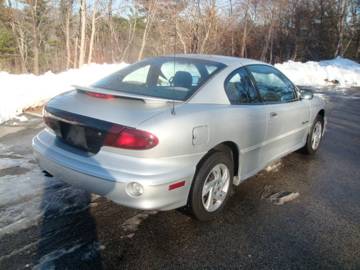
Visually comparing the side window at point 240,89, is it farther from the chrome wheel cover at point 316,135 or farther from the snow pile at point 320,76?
the snow pile at point 320,76

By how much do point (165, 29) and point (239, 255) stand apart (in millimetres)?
24124

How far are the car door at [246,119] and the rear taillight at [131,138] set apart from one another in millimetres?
972

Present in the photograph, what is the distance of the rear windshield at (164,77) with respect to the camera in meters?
3.46

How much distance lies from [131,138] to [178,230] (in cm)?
102

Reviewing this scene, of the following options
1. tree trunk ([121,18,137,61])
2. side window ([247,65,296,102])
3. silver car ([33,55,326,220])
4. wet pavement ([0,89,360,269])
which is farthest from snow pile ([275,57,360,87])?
tree trunk ([121,18,137,61])

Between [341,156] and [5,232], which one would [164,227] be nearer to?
[5,232]

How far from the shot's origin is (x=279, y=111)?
432cm

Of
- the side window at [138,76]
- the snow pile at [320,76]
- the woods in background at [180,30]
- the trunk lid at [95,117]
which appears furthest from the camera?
the woods in background at [180,30]

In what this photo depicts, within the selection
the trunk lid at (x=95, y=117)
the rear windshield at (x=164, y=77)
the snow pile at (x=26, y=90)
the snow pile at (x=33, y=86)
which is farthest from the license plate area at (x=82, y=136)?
the snow pile at (x=26, y=90)

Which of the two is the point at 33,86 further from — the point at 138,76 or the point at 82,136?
the point at 82,136

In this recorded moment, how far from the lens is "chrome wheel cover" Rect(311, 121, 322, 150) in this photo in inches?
221

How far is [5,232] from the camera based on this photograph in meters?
3.07

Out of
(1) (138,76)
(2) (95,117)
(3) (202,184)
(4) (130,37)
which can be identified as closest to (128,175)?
(2) (95,117)

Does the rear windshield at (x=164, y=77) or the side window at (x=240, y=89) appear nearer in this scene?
the rear windshield at (x=164, y=77)
